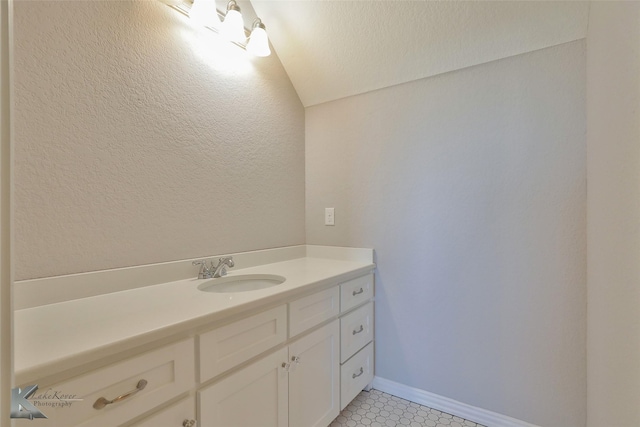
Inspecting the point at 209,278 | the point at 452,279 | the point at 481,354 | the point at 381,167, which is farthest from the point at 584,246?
the point at 209,278

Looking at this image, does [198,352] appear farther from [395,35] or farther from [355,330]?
[395,35]

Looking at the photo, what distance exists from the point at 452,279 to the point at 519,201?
52 centimetres

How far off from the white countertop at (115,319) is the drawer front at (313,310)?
0.06 metres

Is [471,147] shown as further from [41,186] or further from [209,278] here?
[41,186]

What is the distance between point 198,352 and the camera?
0.87 meters

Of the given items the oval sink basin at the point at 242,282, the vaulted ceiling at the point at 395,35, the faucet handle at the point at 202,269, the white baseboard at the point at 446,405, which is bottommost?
the white baseboard at the point at 446,405

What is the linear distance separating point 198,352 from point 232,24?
4.77 feet

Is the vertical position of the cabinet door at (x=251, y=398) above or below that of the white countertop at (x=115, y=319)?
below

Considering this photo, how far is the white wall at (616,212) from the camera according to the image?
521mm

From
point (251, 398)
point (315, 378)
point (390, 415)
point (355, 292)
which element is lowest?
point (390, 415)

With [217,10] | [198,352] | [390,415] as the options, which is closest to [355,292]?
[390,415]

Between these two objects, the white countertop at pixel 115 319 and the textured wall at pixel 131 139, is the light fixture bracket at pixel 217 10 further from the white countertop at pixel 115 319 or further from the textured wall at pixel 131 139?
the white countertop at pixel 115 319

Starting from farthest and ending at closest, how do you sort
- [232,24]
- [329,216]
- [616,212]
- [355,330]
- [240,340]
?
1. [329,216]
2. [355,330]
3. [232,24]
4. [240,340]
5. [616,212]

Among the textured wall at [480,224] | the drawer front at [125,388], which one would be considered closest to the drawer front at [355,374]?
the textured wall at [480,224]
